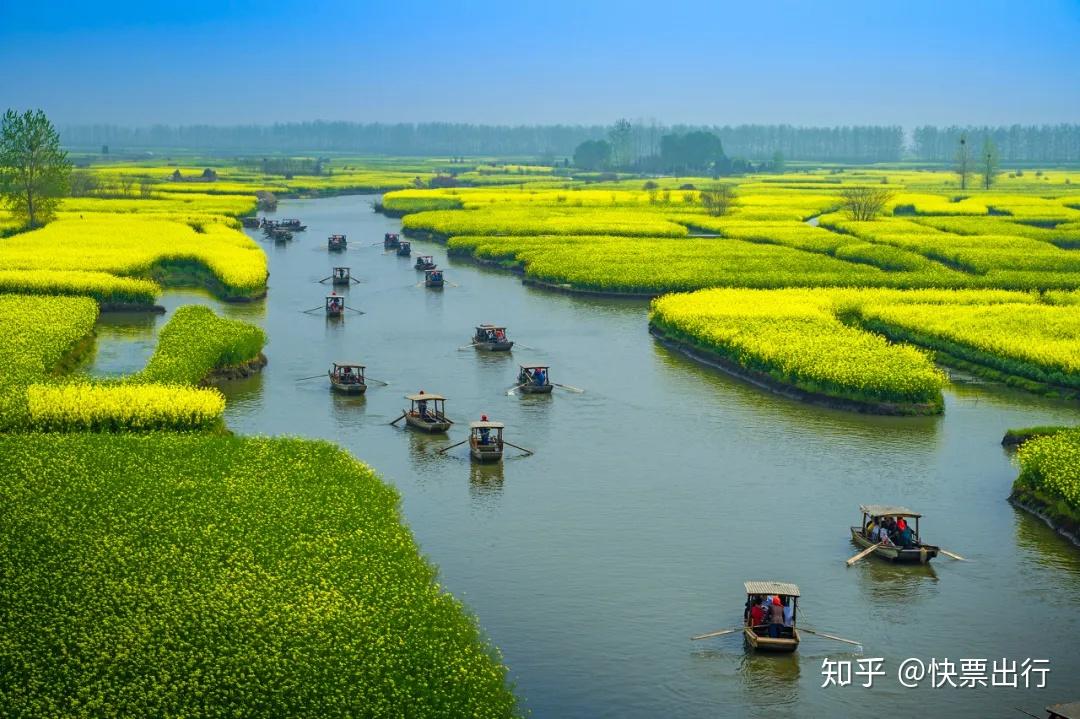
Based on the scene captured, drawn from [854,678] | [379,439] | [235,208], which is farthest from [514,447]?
[235,208]

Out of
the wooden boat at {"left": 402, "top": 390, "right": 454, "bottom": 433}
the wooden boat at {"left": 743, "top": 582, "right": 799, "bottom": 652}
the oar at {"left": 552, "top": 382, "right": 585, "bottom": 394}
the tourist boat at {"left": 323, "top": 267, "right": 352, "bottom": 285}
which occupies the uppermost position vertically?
the tourist boat at {"left": 323, "top": 267, "right": 352, "bottom": 285}

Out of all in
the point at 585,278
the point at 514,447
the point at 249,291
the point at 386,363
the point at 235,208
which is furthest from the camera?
the point at 235,208

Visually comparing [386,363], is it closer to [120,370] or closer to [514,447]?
[120,370]

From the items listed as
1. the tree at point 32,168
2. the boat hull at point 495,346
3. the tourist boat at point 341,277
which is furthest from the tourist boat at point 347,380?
the tree at point 32,168

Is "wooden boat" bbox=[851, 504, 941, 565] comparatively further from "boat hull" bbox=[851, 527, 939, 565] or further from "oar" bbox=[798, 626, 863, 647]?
"oar" bbox=[798, 626, 863, 647]

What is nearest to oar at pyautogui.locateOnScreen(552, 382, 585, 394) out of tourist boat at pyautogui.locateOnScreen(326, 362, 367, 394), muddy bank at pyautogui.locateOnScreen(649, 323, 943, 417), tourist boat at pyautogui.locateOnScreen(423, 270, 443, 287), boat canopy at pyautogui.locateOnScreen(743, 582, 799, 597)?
muddy bank at pyautogui.locateOnScreen(649, 323, 943, 417)

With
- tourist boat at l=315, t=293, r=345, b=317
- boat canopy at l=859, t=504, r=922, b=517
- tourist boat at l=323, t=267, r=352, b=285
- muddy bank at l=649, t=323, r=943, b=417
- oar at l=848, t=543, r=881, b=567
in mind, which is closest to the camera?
oar at l=848, t=543, r=881, b=567

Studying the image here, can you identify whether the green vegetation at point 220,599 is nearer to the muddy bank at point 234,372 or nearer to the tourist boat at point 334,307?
the muddy bank at point 234,372
